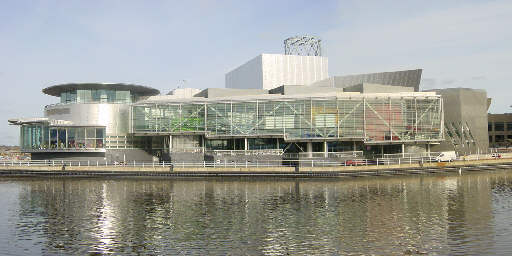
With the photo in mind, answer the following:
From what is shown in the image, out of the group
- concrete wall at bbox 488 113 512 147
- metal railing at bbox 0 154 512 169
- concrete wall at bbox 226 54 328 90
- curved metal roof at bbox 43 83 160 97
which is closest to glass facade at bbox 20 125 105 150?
metal railing at bbox 0 154 512 169

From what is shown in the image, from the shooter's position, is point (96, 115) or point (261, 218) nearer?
point (261, 218)

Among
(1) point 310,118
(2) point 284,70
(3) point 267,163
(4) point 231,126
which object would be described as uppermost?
(2) point 284,70

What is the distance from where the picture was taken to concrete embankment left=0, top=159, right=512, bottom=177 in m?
63.3

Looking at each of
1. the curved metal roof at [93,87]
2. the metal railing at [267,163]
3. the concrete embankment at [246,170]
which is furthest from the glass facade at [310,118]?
the concrete embankment at [246,170]

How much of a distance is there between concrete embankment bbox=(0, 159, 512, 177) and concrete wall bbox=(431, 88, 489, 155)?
20.4m

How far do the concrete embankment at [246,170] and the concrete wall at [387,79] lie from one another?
99.5ft

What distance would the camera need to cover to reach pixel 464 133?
9400cm

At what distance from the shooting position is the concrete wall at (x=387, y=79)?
324ft

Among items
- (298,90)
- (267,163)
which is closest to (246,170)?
(267,163)

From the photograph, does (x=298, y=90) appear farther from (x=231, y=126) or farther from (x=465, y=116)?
(x=465, y=116)

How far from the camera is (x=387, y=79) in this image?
103m

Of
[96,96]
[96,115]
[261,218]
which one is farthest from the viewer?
[96,96]

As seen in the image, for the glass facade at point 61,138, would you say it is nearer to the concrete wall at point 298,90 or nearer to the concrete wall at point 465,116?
the concrete wall at point 298,90

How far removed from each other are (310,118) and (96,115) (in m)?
39.7
